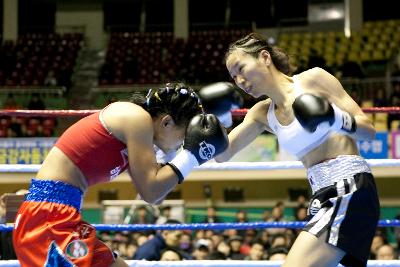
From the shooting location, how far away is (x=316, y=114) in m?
1.91

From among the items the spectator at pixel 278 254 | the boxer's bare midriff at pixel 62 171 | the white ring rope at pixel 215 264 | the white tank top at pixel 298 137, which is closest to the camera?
the boxer's bare midriff at pixel 62 171

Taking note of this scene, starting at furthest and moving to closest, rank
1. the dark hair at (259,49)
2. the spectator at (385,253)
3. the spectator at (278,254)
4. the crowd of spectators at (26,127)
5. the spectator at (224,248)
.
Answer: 1. the crowd of spectators at (26,127)
2. the spectator at (224,248)
3. the spectator at (385,253)
4. the spectator at (278,254)
5. the dark hair at (259,49)

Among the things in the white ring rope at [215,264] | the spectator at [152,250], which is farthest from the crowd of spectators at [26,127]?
the white ring rope at [215,264]

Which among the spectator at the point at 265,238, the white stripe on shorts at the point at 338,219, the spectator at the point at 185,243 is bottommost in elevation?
the spectator at the point at 265,238

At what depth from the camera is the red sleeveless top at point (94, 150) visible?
6.63 feet

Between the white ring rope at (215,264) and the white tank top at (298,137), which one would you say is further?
the white ring rope at (215,264)

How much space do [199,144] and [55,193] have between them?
17.1 inches

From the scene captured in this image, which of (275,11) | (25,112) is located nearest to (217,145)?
(25,112)

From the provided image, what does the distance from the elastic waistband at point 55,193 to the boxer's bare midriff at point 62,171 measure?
0.05 feet

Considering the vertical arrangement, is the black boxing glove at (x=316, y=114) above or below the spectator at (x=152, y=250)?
above

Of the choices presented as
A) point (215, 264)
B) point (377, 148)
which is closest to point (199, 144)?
point (215, 264)

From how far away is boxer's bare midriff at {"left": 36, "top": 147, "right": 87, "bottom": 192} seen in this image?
2014 mm

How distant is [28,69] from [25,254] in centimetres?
1089

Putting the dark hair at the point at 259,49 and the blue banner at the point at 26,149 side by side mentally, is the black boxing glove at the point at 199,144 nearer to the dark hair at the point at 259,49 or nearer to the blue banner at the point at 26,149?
the dark hair at the point at 259,49
